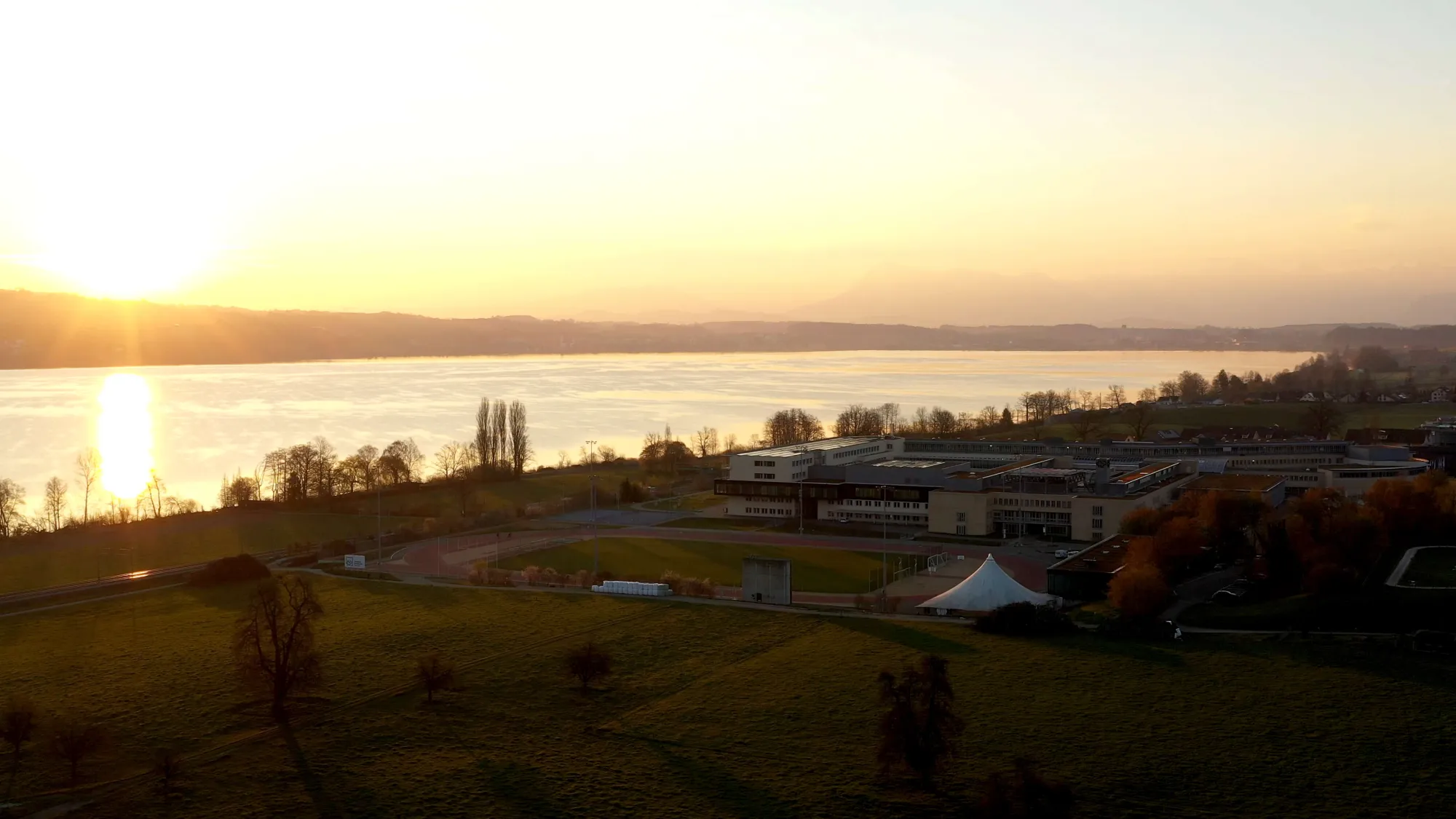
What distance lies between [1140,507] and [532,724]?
81.0 ft

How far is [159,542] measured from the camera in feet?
124

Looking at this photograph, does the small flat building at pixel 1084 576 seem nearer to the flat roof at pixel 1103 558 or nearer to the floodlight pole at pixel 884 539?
the flat roof at pixel 1103 558

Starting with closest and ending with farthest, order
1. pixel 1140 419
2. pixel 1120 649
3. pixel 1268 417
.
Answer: pixel 1120 649
pixel 1140 419
pixel 1268 417

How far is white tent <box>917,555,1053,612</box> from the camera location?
2452 cm

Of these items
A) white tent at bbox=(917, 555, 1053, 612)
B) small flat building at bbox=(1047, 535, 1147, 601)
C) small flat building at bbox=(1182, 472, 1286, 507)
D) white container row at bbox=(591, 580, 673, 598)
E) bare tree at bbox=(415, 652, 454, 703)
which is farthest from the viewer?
small flat building at bbox=(1182, 472, 1286, 507)

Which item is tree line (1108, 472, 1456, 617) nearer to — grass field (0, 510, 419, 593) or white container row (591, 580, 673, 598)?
white container row (591, 580, 673, 598)

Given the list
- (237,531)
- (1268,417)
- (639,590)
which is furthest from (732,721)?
(1268,417)

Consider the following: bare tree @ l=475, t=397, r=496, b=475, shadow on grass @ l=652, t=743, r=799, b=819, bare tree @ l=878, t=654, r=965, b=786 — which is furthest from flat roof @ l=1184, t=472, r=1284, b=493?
bare tree @ l=475, t=397, r=496, b=475

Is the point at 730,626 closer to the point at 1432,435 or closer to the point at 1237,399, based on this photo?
the point at 1432,435

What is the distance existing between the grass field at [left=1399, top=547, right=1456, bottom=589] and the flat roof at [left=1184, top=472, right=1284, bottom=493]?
969cm

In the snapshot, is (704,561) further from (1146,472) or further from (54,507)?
(54,507)

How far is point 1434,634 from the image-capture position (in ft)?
65.5

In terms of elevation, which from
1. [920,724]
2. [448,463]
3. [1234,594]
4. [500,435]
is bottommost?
[448,463]

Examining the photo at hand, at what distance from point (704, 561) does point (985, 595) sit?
11.4m
